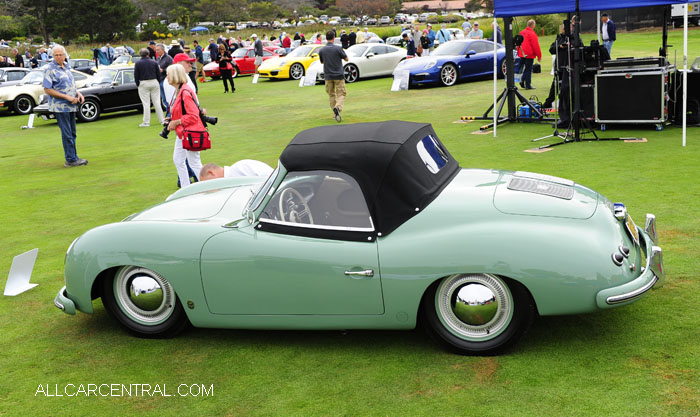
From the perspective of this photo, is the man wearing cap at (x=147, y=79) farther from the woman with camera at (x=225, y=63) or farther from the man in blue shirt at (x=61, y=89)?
the woman with camera at (x=225, y=63)

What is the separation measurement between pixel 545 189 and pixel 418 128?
3.01 ft

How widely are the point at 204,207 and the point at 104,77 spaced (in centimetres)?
1653

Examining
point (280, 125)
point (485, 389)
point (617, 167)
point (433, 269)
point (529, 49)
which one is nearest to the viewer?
point (485, 389)

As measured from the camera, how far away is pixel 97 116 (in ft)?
63.8

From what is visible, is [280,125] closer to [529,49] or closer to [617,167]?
[529,49]

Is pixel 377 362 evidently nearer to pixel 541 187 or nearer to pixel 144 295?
pixel 541 187

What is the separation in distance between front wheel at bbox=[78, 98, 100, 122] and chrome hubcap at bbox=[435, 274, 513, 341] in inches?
669

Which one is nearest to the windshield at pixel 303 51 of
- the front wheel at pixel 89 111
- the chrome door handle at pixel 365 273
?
the front wheel at pixel 89 111

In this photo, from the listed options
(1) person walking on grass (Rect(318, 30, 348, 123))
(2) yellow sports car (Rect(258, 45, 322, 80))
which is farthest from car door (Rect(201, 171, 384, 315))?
(2) yellow sports car (Rect(258, 45, 322, 80))

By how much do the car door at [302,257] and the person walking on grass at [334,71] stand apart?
11.0m

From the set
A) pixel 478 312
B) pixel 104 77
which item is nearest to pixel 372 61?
pixel 104 77

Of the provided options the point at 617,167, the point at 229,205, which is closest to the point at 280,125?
the point at 617,167

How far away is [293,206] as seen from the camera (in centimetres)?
448

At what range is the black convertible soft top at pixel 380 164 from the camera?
4.25 m
